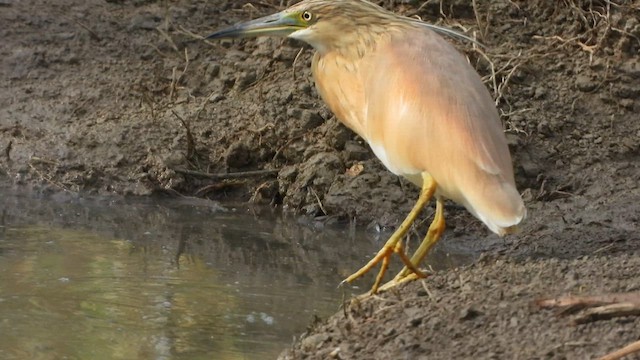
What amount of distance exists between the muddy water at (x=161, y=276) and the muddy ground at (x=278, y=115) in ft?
0.83

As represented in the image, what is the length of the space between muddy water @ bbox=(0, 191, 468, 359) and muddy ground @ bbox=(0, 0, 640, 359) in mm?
253

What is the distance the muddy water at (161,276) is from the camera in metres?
5.46

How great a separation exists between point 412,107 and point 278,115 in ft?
9.60

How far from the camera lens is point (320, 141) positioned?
8086 millimetres

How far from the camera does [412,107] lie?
18.0 feet

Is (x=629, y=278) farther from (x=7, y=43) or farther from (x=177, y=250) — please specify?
(x=7, y=43)

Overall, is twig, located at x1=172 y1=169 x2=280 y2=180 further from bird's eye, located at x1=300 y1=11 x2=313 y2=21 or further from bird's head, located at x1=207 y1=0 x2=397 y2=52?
bird's eye, located at x1=300 y1=11 x2=313 y2=21

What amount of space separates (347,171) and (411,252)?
0.92 metres

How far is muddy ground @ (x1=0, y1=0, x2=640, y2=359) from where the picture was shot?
24.9ft

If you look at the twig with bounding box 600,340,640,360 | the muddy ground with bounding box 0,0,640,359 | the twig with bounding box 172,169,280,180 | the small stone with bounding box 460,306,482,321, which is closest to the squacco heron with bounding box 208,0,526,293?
the small stone with bounding box 460,306,482,321

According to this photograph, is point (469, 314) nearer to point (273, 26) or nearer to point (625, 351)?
point (625, 351)

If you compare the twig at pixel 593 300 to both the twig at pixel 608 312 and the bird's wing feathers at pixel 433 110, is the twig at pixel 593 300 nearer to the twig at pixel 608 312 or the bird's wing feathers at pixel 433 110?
the twig at pixel 608 312

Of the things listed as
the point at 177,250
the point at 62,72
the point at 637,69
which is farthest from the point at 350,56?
the point at 62,72

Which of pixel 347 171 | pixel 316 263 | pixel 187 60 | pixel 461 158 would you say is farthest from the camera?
pixel 187 60
